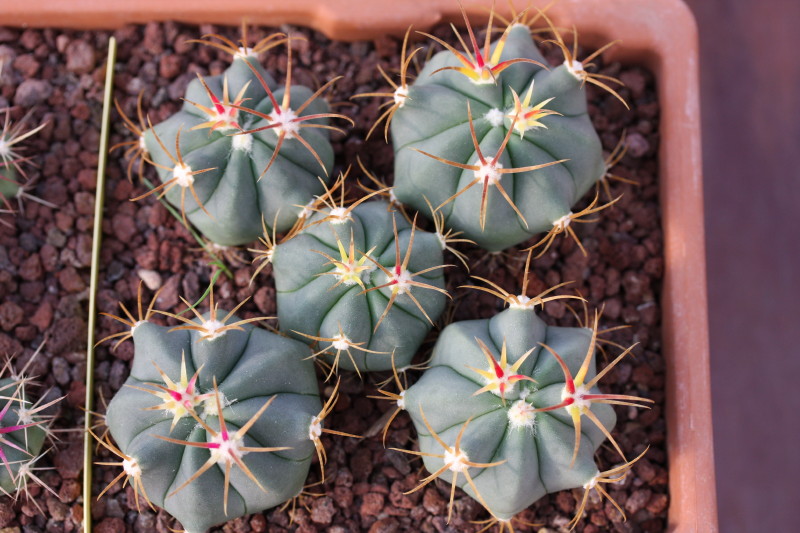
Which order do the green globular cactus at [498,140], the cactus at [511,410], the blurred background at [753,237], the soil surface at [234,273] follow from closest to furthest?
1. the cactus at [511,410]
2. the green globular cactus at [498,140]
3. the soil surface at [234,273]
4. the blurred background at [753,237]

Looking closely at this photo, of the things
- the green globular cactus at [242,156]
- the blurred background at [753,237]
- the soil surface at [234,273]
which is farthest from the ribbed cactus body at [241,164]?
the blurred background at [753,237]

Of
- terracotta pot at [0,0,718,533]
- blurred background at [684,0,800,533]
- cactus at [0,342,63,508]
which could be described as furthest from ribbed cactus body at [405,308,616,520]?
blurred background at [684,0,800,533]

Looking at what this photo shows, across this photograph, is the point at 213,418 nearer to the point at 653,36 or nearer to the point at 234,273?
the point at 234,273

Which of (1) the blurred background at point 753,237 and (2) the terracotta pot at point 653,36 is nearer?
(2) the terracotta pot at point 653,36

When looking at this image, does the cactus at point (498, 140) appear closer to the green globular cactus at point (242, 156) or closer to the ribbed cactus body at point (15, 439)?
the green globular cactus at point (242, 156)

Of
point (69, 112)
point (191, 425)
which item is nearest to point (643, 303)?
point (191, 425)

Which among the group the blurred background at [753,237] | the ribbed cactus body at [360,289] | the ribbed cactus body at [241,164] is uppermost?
the ribbed cactus body at [241,164]

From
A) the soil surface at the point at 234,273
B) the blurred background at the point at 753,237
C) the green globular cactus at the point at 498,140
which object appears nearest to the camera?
the green globular cactus at the point at 498,140
